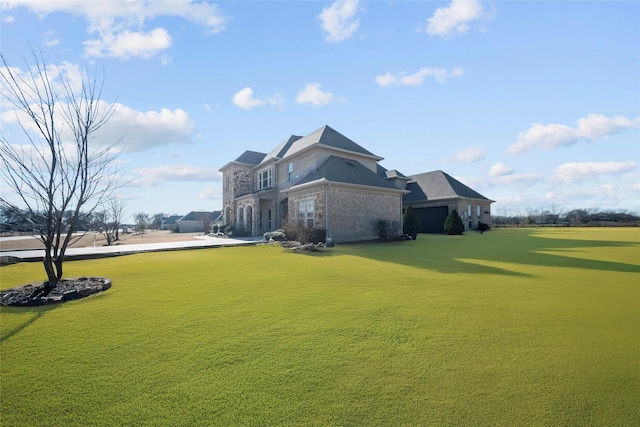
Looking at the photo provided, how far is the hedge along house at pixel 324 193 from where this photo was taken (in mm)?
16938

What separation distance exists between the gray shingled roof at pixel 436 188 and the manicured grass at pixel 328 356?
2268 centimetres

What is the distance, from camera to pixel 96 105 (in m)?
7.70

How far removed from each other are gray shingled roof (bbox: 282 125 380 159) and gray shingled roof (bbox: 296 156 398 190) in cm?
109

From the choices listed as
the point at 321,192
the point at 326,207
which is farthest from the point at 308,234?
the point at 321,192

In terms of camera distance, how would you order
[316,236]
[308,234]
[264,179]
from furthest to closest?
1. [264,179]
2. [316,236]
3. [308,234]

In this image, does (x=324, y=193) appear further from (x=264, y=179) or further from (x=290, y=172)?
(x=264, y=179)

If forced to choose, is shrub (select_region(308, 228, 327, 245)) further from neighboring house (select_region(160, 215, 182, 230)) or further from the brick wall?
neighboring house (select_region(160, 215, 182, 230))

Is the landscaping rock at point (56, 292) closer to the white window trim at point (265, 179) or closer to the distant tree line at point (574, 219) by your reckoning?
the white window trim at point (265, 179)

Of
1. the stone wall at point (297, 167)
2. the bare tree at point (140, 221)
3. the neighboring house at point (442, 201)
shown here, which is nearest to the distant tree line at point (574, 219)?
the neighboring house at point (442, 201)

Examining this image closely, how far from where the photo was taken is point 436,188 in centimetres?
2953

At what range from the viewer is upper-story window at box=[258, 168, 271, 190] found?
25.9m

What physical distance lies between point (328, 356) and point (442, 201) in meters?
27.7

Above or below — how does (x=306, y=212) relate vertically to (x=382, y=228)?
above

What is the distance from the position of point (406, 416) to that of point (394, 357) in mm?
949
